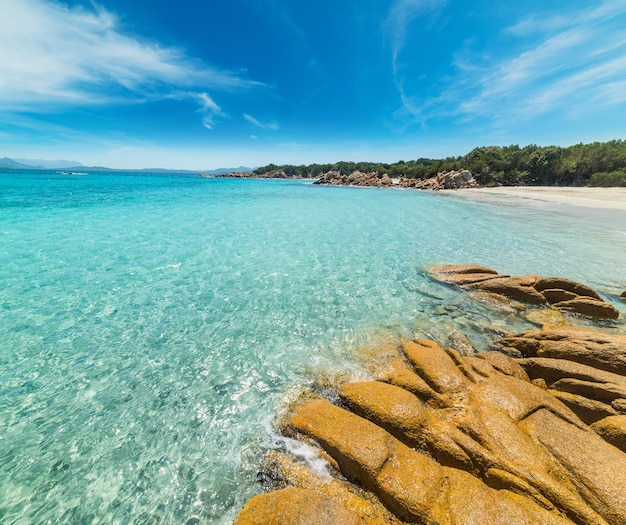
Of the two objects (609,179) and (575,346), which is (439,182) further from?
(575,346)

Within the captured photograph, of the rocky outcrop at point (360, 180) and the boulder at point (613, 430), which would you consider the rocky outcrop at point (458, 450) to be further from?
the rocky outcrop at point (360, 180)

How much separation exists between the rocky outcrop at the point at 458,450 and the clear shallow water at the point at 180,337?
1.23 metres

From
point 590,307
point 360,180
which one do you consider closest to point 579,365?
point 590,307

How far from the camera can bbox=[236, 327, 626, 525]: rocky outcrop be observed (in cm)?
332

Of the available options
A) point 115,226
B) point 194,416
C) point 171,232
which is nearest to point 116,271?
point 171,232

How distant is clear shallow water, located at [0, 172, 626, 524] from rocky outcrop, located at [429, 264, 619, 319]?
1502mm

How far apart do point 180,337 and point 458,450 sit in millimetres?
7342

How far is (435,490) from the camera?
11.5 feet

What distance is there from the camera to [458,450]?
4.07 metres

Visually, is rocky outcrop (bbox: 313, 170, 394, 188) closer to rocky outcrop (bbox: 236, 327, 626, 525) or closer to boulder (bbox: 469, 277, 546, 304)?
boulder (bbox: 469, 277, 546, 304)

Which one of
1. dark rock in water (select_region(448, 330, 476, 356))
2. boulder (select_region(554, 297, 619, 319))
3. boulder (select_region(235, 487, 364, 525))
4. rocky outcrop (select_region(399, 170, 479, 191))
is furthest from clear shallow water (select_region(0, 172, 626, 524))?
rocky outcrop (select_region(399, 170, 479, 191))

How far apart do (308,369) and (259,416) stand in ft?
5.62

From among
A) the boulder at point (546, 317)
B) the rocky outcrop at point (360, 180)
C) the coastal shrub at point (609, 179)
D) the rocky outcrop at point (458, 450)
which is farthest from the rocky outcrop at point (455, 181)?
the rocky outcrop at point (458, 450)

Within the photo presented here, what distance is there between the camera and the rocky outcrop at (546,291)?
939cm
